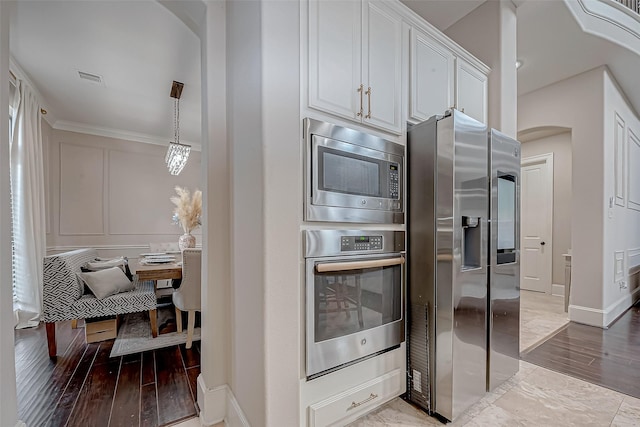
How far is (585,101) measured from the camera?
3.37m

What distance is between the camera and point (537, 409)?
171 cm

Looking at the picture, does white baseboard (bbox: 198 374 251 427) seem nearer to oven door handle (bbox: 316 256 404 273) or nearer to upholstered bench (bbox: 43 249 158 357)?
oven door handle (bbox: 316 256 404 273)

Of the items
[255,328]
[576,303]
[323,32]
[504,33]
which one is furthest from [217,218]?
[576,303]

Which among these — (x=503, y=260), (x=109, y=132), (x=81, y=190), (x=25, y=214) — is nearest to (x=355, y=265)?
(x=503, y=260)

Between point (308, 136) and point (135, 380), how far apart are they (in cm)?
217

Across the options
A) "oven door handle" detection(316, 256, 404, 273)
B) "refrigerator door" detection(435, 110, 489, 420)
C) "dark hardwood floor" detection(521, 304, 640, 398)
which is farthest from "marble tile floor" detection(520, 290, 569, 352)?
"oven door handle" detection(316, 256, 404, 273)

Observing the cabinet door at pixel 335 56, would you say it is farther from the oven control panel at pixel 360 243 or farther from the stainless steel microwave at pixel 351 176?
the oven control panel at pixel 360 243

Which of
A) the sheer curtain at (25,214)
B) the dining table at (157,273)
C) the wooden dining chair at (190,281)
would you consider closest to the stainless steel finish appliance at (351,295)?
the wooden dining chair at (190,281)

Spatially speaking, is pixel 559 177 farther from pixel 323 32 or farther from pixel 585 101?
pixel 323 32

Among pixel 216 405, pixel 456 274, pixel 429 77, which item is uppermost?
pixel 429 77

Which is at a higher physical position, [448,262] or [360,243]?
[360,243]

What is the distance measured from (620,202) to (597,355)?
236 cm

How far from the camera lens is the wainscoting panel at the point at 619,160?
11.6 ft

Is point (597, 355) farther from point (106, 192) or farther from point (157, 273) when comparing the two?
point (106, 192)
